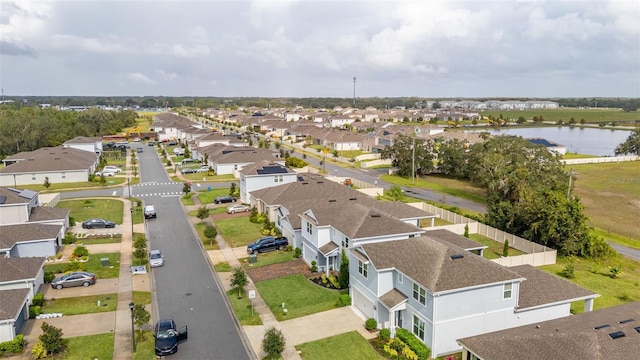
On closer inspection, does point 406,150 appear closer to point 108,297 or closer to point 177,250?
point 177,250

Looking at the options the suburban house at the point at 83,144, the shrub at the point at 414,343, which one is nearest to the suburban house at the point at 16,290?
the shrub at the point at 414,343

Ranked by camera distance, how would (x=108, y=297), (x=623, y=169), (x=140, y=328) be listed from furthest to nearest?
(x=623, y=169)
(x=108, y=297)
(x=140, y=328)

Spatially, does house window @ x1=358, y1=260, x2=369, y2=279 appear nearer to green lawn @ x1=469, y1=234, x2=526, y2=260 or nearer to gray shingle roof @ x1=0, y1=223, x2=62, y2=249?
green lawn @ x1=469, y1=234, x2=526, y2=260

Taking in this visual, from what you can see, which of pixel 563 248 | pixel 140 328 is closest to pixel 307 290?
pixel 140 328

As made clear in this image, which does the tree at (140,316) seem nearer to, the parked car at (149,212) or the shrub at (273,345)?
the shrub at (273,345)

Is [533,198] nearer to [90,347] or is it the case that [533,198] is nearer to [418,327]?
[418,327]

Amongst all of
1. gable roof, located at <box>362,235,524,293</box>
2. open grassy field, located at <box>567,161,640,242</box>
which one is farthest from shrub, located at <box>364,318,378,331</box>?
open grassy field, located at <box>567,161,640,242</box>
